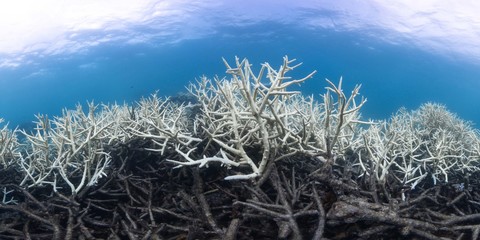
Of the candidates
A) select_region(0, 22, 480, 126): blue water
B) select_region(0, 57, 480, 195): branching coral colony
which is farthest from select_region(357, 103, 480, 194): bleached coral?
select_region(0, 22, 480, 126): blue water

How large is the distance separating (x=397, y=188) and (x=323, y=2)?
27.0m

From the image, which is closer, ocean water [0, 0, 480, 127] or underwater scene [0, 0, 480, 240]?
underwater scene [0, 0, 480, 240]

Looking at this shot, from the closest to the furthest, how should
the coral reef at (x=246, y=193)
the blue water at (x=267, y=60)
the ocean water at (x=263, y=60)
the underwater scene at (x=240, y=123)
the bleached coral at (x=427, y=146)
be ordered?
the coral reef at (x=246, y=193) → the underwater scene at (x=240, y=123) → the bleached coral at (x=427, y=146) → the ocean water at (x=263, y=60) → the blue water at (x=267, y=60)

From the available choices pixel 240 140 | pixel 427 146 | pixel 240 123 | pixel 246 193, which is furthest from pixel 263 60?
pixel 240 140

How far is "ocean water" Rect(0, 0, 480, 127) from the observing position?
1362 inches

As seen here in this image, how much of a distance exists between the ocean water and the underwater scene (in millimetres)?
364

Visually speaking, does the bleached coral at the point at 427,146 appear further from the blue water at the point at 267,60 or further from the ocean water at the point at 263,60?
the ocean water at the point at 263,60

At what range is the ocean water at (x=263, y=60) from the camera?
113ft

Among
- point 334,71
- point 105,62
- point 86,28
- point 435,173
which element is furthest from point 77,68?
point 435,173

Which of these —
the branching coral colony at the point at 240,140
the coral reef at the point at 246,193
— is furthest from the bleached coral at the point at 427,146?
the coral reef at the point at 246,193

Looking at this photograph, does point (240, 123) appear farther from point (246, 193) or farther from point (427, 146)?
point (427, 146)

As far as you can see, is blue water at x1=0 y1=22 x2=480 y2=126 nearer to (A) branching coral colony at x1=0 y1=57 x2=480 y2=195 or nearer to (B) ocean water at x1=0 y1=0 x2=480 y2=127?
(B) ocean water at x1=0 y1=0 x2=480 y2=127

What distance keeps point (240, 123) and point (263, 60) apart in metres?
42.5

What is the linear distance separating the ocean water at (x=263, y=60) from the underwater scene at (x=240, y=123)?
1.20 feet
